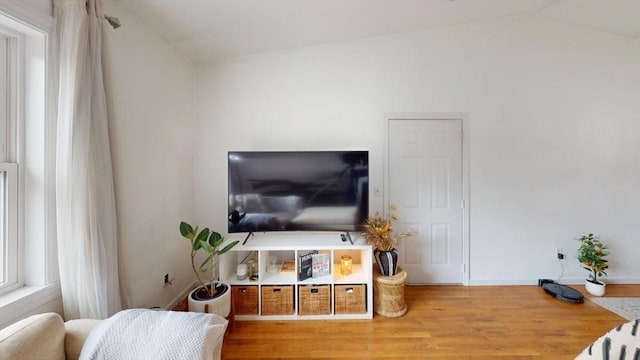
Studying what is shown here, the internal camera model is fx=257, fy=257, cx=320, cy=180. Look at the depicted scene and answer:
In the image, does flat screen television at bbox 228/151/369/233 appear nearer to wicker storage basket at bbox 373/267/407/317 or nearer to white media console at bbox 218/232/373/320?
white media console at bbox 218/232/373/320

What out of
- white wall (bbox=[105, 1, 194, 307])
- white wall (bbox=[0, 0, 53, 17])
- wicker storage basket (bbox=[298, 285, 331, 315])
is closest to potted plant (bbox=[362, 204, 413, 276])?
wicker storage basket (bbox=[298, 285, 331, 315])

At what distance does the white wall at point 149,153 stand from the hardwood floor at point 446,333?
86 centimetres

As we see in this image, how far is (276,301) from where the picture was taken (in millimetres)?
2230

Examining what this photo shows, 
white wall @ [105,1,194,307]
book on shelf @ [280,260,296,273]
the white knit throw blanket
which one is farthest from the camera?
book on shelf @ [280,260,296,273]

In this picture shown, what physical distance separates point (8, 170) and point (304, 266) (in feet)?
6.33

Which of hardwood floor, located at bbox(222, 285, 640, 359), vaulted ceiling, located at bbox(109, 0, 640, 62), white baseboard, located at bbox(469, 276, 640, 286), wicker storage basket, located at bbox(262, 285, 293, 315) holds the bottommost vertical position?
hardwood floor, located at bbox(222, 285, 640, 359)

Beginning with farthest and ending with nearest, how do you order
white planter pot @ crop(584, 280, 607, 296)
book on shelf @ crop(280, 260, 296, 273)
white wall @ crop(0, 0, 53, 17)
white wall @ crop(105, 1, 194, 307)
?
1. white planter pot @ crop(584, 280, 607, 296)
2. book on shelf @ crop(280, 260, 296, 273)
3. white wall @ crop(105, 1, 194, 307)
4. white wall @ crop(0, 0, 53, 17)

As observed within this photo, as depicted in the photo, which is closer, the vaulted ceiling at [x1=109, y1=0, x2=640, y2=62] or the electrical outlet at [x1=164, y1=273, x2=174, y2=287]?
the vaulted ceiling at [x1=109, y1=0, x2=640, y2=62]

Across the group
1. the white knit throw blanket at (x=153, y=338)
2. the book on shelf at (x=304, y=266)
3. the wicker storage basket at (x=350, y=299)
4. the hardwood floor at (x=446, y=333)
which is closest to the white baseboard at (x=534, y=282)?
the hardwood floor at (x=446, y=333)

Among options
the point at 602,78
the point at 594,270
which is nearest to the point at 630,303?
the point at 594,270

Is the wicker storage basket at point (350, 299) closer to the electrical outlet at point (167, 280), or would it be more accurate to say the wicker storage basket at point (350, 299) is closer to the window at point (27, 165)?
the electrical outlet at point (167, 280)

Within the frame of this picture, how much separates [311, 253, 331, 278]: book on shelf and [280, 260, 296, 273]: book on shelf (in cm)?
24

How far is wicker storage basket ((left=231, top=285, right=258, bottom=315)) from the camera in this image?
223 cm

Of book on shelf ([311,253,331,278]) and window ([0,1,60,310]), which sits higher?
window ([0,1,60,310])
